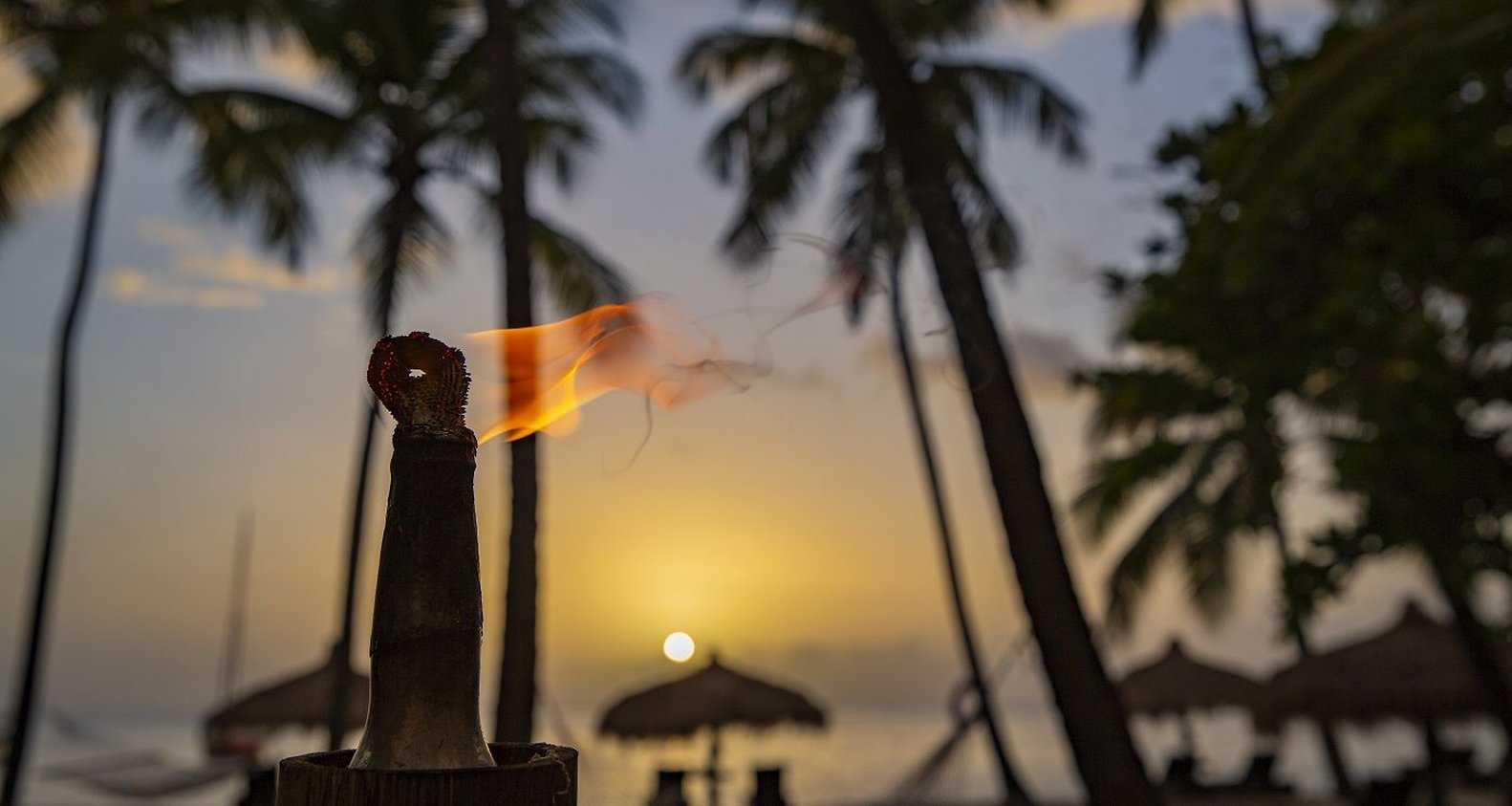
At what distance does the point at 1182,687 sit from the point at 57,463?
17717 millimetres

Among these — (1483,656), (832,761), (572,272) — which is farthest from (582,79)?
(832,761)

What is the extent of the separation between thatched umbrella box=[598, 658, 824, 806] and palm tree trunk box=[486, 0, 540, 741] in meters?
7.28

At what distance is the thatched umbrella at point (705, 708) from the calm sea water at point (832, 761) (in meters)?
0.34

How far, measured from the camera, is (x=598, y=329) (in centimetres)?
333

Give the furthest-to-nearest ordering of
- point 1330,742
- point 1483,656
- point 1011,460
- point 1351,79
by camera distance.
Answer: point 1330,742 < point 1483,656 < point 1351,79 < point 1011,460

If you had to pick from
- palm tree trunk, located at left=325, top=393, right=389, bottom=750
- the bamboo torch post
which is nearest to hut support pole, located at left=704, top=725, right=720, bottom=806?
palm tree trunk, located at left=325, top=393, right=389, bottom=750

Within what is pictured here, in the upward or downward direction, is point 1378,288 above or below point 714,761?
above

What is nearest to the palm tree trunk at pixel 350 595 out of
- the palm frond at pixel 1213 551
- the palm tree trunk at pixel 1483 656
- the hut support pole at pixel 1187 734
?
the palm frond at pixel 1213 551

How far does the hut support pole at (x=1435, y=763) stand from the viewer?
49.8 ft

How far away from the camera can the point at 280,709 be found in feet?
54.5

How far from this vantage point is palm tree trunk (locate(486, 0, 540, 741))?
7672 mm

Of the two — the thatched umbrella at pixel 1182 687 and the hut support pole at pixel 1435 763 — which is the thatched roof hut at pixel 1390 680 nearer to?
the hut support pole at pixel 1435 763

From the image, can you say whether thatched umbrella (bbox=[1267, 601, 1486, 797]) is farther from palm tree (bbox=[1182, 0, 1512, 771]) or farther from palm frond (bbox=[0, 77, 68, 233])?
palm frond (bbox=[0, 77, 68, 233])

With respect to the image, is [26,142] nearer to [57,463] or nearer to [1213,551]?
[57,463]
